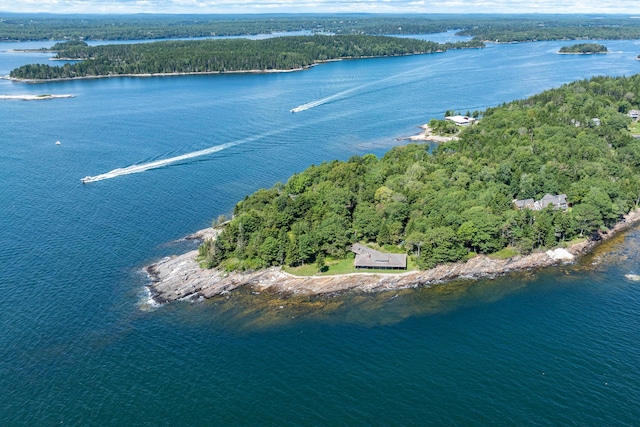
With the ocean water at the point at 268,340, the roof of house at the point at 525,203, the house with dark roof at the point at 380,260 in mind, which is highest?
the roof of house at the point at 525,203

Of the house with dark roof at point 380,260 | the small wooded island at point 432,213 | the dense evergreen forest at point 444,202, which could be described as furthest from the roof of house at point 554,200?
the house with dark roof at point 380,260

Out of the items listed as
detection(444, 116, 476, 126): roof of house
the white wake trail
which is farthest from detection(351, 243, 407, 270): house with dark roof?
detection(444, 116, 476, 126): roof of house

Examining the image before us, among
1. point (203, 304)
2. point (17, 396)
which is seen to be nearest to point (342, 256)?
point (203, 304)

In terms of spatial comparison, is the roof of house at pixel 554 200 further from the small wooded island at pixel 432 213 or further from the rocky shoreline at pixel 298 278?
the rocky shoreline at pixel 298 278

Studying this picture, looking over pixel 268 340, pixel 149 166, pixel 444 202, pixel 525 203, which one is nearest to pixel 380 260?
pixel 444 202

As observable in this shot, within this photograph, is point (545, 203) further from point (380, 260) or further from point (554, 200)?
point (380, 260)

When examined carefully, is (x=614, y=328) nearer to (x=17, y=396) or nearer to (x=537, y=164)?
(x=537, y=164)

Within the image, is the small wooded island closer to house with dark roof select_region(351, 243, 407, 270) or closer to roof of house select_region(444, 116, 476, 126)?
house with dark roof select_region(351, 243, 407, 270)

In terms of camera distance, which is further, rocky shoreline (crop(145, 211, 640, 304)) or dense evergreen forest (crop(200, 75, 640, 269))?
dense evergreen forest (crop(200, 75, 640, 269))

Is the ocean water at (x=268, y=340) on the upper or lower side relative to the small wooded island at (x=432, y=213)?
lower
